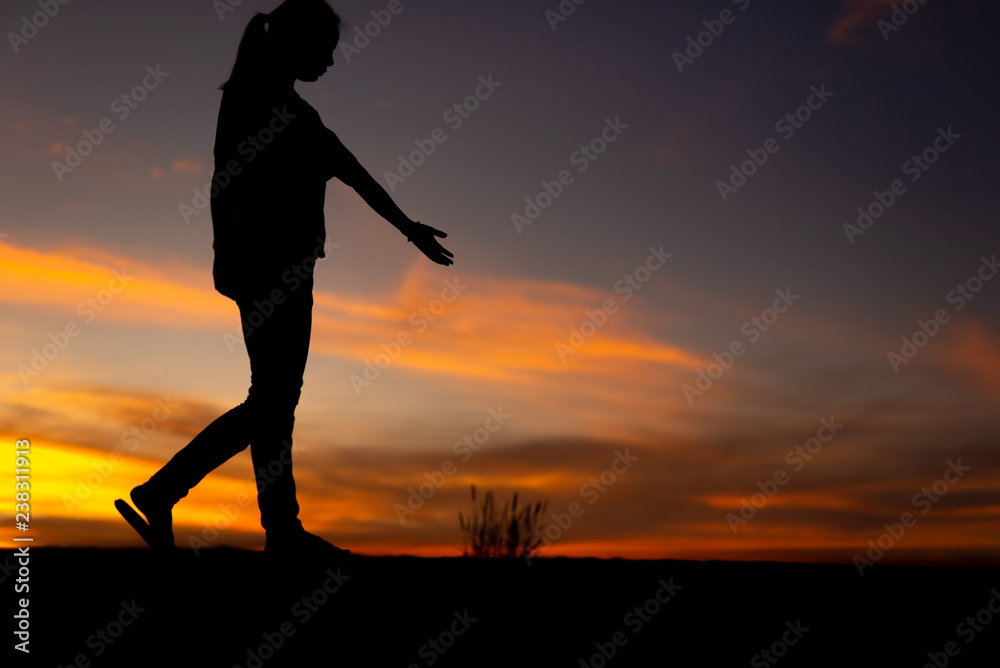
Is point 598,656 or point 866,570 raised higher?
point 866,570

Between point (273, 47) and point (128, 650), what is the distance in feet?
8.29

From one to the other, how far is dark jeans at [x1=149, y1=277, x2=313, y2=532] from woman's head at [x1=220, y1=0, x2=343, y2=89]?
949mm

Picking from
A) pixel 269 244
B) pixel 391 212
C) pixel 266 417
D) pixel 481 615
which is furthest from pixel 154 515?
pixel 391 212

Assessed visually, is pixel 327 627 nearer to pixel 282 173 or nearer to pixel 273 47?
pixel 282 173

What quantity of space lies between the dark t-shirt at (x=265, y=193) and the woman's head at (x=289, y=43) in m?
0.10

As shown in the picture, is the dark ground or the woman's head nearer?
the dark ground

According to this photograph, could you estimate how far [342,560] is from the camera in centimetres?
391

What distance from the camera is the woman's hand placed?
4152 millimetres

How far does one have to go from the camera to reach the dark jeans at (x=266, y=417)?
3.82 m

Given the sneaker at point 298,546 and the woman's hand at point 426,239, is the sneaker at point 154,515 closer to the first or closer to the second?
the sneaker at point 298,546

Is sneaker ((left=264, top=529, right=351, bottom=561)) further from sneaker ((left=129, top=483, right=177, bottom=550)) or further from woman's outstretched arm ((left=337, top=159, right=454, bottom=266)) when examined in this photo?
woman's outstretched arm ((left=337, top=159, right=454, bottom=266))

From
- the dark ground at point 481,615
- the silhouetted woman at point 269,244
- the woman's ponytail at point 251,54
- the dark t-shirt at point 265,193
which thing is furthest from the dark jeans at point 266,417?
the woman's ponytail at point 251,54

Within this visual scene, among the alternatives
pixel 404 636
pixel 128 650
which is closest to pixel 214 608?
pixel 128 650

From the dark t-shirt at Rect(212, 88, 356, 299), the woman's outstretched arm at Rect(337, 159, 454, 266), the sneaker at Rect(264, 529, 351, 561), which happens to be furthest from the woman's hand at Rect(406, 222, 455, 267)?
the sneaker at Rect(264, 529, 351, 561)
